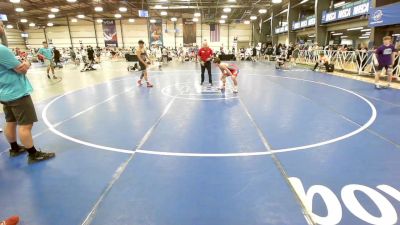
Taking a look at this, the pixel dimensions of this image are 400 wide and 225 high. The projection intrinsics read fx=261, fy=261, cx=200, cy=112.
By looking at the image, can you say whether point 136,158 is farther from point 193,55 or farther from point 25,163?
point 193,55

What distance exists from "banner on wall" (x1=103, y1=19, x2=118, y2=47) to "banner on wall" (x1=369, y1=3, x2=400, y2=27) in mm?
34593

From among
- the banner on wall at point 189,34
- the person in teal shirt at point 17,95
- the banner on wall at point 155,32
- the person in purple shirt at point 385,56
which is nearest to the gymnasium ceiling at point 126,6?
the banner on wall at point 155,32

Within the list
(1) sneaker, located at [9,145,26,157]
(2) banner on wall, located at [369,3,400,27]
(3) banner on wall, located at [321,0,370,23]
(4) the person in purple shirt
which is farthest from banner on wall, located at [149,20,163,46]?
(1) sneaker, located at [9,145,26,157]

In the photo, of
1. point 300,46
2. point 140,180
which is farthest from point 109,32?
point 140,180

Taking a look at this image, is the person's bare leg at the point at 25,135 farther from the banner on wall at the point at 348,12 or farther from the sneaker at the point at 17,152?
the banner on wall at the point at 348,12

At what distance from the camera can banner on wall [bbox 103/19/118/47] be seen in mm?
39769

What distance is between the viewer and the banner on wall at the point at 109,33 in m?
39.8

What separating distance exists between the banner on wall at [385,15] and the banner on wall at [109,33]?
34.6 m

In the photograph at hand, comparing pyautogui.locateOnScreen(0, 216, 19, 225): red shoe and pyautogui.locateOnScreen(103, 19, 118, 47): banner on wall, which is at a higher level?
pyautogui.locateOnScreen(103, 19, 118, 47): banner on wall

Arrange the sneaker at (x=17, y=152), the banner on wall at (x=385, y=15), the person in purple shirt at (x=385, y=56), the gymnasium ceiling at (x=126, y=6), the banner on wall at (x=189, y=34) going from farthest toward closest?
the banner on wall at (x=189, y=34), the gymnasium ceiling at (x=126, y=6), the banner on wall at (x=385, y=15), the person in purple shirt at (x=385, y=56), the sneaker at (x=17, y=152)

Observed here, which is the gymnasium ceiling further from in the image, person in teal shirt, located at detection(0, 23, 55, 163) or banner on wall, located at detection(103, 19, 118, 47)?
person in teal shirt, located at detection(0, 23, 55, 163)

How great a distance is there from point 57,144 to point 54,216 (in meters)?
2.43

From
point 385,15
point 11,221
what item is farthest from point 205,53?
point 385,15

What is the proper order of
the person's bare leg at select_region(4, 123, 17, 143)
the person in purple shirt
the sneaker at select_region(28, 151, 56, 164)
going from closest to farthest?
the sneaker at select_region(28, 151, 56, 164), the person's bare leg at select_region(4, 123, 17, 143), the person in purple shirt
